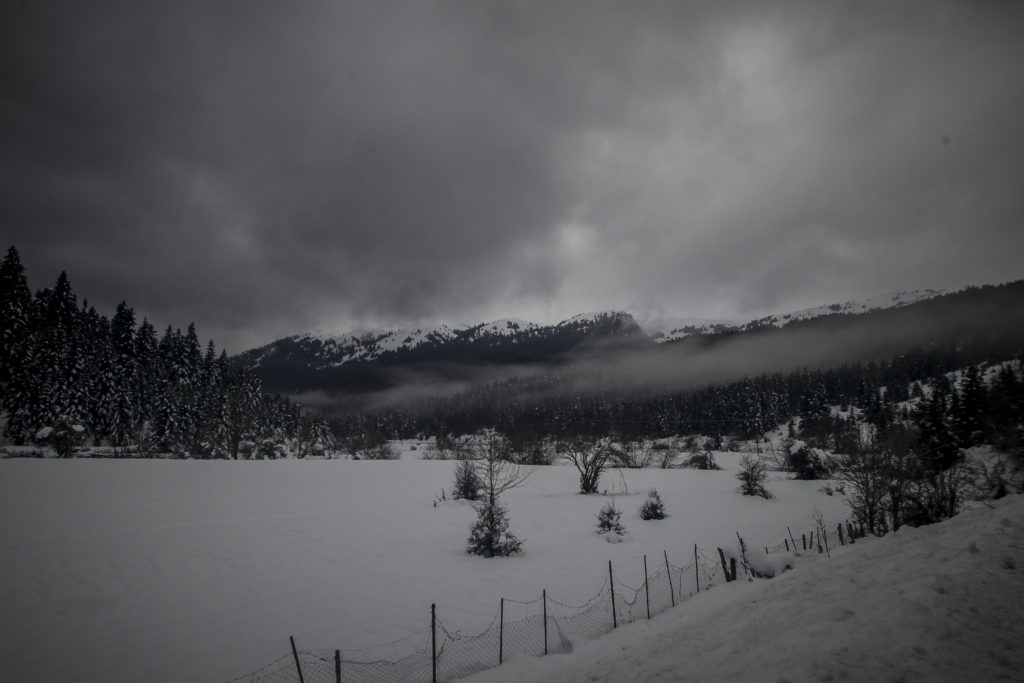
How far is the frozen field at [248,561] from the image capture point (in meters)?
10.4

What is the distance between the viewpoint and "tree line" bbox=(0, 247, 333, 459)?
40781 mm

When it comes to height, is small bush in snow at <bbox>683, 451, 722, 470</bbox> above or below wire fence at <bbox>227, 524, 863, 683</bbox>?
below

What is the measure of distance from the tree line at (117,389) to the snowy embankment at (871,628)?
53483 mm

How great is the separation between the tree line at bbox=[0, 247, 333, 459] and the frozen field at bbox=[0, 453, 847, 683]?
2302cm

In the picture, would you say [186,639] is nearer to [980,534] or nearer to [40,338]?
[980,534]

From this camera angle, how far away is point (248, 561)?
1656 centimetres

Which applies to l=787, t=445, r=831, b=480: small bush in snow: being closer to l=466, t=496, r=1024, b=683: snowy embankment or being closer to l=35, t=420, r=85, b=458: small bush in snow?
l=466, t=496, r=1024, b=683: snowy embankment

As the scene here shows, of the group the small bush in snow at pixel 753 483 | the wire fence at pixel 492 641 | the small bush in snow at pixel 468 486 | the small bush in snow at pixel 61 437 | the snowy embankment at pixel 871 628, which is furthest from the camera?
the small bush in snow at pixel 61 437

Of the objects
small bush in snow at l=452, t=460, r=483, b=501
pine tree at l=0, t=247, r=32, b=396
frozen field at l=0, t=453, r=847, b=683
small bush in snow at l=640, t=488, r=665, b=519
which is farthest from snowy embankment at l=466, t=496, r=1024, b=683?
pine tree at l=0, t=247, r=32, b=396

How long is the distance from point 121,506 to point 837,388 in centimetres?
17187

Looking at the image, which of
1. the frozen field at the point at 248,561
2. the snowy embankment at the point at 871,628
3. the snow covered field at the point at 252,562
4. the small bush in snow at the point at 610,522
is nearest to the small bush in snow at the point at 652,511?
the snow covered field at the point at 252,562

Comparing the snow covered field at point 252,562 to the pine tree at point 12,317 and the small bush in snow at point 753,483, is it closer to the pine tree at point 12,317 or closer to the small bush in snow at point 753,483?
the small bush in snow at point 753,483

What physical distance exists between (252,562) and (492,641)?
11687mm

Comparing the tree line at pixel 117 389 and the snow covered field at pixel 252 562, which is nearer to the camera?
the snow covered field at pixel 252 562
